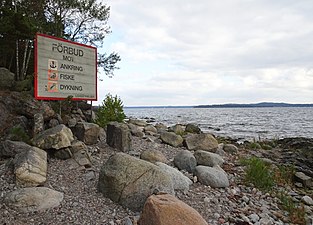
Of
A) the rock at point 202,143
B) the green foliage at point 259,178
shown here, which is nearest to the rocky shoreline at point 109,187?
the green foliage at point 259,178

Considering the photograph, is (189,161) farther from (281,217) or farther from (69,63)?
(69,63)

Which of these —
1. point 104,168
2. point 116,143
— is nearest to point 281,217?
point 104,168

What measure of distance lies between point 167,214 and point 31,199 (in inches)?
95.9

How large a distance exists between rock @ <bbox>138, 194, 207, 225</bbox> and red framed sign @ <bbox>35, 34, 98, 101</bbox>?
572 cm

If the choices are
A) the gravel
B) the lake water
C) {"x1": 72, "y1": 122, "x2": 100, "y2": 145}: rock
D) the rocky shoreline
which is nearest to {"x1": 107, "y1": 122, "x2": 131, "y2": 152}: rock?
the rocky shoreline

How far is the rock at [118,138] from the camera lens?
841 centimetres

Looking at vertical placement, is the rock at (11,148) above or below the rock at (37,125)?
below

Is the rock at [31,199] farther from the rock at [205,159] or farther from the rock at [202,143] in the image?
the rock at [202,143]

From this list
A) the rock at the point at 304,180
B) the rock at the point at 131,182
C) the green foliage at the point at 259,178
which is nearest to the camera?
the rock at the point at 131,182

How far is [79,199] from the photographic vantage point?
17.0 ft

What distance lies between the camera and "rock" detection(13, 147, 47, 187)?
5.29m

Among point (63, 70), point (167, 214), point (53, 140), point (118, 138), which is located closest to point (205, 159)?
point (118, 138)

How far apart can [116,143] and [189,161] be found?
230 centimetres

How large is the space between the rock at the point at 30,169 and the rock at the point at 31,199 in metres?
0.34
